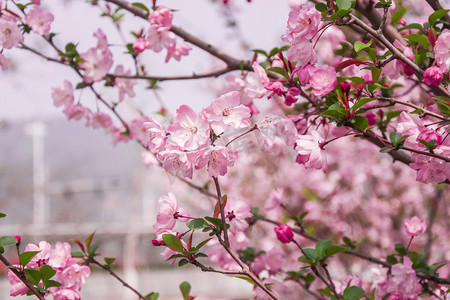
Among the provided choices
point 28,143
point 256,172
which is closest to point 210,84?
point 256,172

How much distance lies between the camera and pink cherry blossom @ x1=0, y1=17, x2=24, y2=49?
69.7 inches

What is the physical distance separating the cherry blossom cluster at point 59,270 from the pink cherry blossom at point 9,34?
82 centimetres

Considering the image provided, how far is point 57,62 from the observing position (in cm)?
207

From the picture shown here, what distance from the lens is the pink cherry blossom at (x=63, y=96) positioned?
2.18 m

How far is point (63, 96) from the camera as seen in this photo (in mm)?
2205

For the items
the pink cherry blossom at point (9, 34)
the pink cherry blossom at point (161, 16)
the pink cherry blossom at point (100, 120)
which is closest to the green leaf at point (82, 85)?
the pink cherry blossom at point (100, 120)

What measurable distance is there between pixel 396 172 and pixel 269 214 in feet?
5.25

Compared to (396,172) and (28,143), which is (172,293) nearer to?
(396,172)

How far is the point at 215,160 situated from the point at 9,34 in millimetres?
1132

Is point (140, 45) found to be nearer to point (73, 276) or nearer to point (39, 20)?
point (39, 20)

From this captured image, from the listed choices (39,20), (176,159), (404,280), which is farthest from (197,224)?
(39,20)

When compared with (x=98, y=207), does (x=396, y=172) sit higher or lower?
higher

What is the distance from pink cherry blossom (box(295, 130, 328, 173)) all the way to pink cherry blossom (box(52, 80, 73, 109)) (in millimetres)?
1279

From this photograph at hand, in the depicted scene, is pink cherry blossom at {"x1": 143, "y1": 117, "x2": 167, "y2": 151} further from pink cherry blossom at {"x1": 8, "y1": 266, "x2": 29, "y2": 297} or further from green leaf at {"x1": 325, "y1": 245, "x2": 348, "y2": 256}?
green leaf at {"x1": 325, "y1": 245, "x2": 348, "y2": 256}
